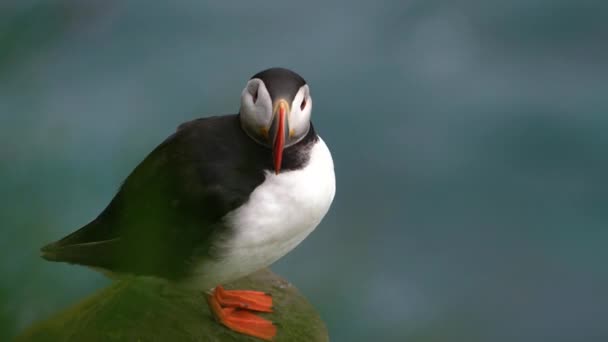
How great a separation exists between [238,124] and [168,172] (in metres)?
0.18

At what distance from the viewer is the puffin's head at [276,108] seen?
1.21m

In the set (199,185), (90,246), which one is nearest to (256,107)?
(199,185)

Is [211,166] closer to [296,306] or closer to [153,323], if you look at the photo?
[153,323]

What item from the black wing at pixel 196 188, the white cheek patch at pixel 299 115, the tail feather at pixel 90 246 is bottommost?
the tail feather at pixel 90 246

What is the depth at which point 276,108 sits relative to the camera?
1213 millimetres

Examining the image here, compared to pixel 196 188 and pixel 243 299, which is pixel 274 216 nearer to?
pixel 196 188

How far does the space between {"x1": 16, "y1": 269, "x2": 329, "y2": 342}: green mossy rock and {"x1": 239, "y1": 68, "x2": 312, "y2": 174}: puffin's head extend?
13.8 inches

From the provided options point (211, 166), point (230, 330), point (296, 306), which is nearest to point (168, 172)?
point (211, 166)

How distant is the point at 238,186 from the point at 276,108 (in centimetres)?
19

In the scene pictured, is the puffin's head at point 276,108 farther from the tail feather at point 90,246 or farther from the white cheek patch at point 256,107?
the tail feather at point 90,246

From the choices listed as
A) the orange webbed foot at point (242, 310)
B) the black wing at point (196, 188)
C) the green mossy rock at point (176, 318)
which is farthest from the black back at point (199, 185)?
the orange webbed foot at point (242, 310)

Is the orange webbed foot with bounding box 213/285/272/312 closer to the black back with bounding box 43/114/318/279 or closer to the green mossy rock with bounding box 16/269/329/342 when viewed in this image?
the green mossy rock with bounding box 16/269/329/342

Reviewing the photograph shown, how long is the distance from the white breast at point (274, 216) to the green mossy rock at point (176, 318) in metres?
0.16

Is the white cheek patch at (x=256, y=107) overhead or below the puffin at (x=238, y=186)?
overhead
